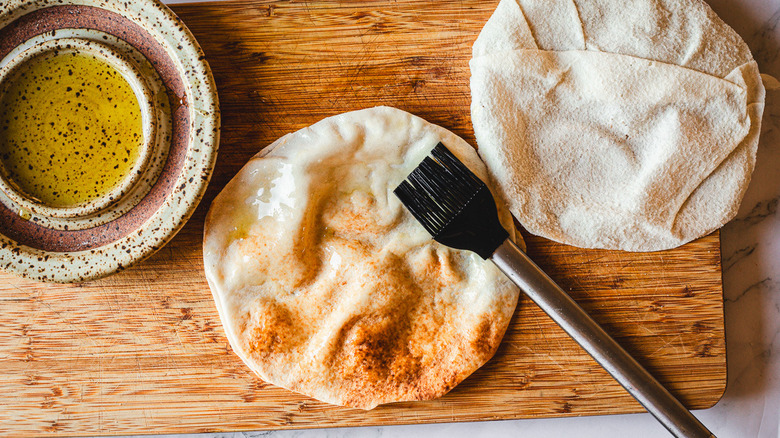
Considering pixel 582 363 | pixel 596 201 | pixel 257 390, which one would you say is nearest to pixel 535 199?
pixel 596 201

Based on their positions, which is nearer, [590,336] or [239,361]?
[590,336]

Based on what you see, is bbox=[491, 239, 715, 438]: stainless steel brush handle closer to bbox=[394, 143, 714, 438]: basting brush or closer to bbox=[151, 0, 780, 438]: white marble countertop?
bbox=[394, 143, 714, 438]: basting brush

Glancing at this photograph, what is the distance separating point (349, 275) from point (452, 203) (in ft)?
A: 1.10

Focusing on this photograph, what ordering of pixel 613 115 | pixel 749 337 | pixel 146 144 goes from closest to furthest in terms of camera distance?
pixel 146 144 < pixel 613 115 < pixel 749 337

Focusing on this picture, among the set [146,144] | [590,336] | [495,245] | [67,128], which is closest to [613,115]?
[495,245]

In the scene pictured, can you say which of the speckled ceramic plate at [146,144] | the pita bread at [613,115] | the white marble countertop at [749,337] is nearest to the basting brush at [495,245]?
the pita bread at [613,115]

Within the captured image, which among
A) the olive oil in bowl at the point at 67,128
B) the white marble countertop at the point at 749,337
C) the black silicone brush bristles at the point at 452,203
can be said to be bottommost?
the white marble countertop at the point at 749,337

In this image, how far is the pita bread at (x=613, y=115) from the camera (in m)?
1.22

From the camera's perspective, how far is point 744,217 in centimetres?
142

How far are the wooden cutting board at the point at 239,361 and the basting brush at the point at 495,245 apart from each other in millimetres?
124

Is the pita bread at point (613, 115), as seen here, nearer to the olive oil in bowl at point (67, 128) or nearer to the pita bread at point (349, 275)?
the pita bread at point (349, 275)

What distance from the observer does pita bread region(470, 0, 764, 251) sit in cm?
122

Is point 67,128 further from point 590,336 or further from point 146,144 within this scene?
point 590,336

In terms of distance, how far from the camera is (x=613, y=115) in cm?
123
